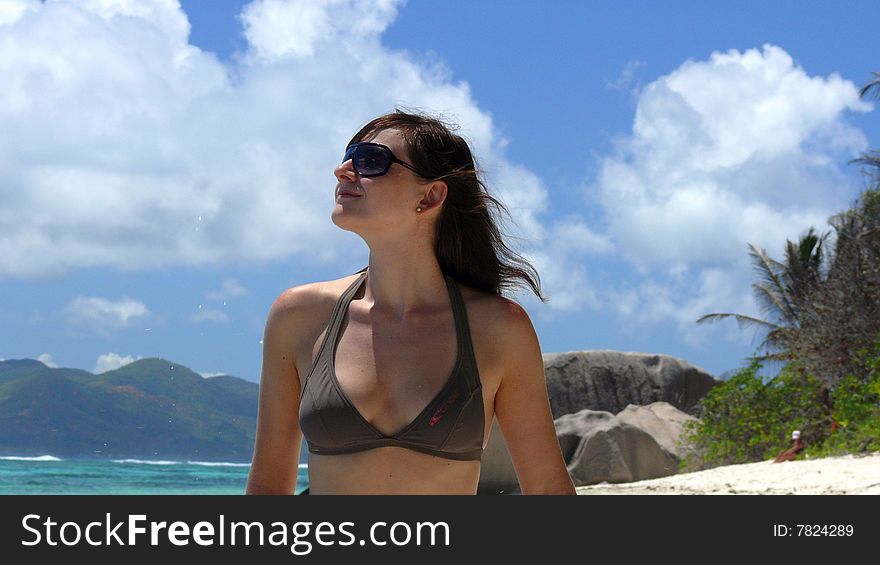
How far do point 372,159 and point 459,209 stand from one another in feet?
1.01

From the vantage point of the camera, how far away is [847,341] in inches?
527

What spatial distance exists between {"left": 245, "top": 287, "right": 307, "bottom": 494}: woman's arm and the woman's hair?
460mm

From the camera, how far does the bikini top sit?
2.40m

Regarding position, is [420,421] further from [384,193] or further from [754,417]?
[754,417]

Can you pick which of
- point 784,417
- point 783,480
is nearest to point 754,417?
point 784,417

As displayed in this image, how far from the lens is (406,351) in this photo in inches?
99.8

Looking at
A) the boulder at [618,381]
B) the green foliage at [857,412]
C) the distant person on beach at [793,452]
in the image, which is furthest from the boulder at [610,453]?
the boulder at [618,381]

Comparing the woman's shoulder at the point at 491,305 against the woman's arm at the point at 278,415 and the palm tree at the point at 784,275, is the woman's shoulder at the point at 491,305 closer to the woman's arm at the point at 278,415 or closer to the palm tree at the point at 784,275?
the woman's arm at the point at 278,415

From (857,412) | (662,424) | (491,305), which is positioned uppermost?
(662,424)

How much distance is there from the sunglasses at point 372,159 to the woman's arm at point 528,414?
18.6 inches

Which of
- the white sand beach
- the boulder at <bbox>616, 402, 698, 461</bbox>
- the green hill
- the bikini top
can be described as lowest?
the bikini top

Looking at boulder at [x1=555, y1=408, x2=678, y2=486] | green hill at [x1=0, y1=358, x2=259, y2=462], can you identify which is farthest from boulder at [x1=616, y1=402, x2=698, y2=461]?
green hill at [x1=0, y1=358, x2=259, y2=462]

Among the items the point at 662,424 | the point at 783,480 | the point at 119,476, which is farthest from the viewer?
the point at 119,476

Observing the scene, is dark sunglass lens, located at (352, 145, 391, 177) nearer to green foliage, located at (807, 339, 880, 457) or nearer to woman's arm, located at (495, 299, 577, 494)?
woman's arm, located at (495, 299, 577, 494)
